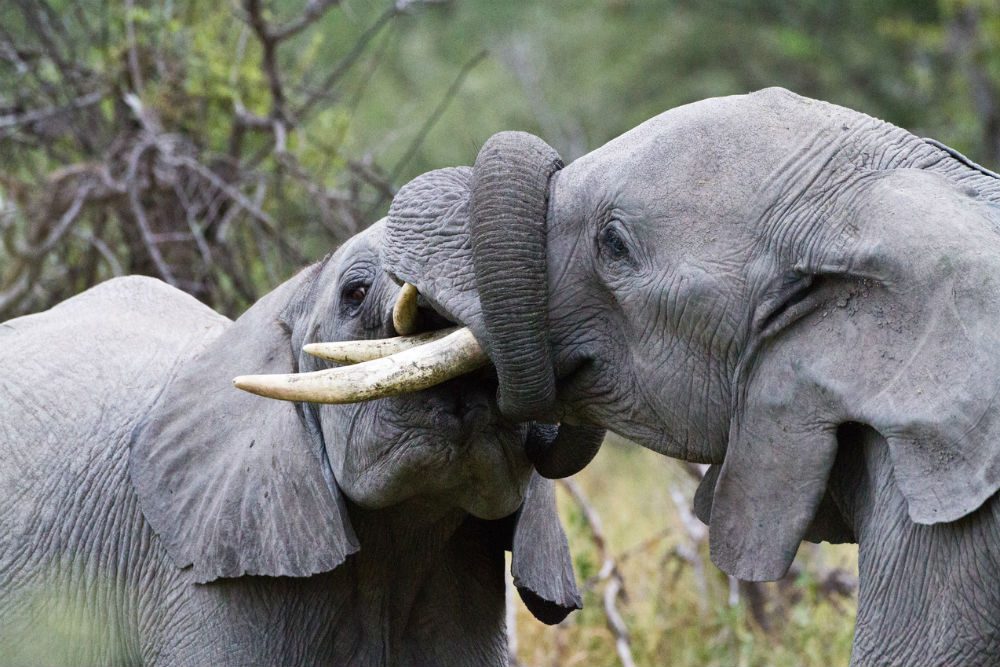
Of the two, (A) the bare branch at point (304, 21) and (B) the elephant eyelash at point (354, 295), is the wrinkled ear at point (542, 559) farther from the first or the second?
(A) the bare branch at point (304, 21)

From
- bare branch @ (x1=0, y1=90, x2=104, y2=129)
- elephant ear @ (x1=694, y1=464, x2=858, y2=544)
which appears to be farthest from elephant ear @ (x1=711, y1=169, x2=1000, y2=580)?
bare branch @ (x1=0, y1=90, x2=104, y2=129)

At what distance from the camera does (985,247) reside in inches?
90.7

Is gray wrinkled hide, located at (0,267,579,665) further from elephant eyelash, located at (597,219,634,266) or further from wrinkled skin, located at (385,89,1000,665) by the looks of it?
elephant eyelash, located at (597,219,634,266)

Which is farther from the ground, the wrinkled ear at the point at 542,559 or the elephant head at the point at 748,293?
the elephant head at the point at 748,293

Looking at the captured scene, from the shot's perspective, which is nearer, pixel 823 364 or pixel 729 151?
pixel 823 364

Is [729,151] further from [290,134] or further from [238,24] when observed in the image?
[238,24]

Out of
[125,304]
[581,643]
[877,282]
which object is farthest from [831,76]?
[877,282]

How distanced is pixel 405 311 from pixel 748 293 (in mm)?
691

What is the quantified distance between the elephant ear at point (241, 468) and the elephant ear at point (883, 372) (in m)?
0.93

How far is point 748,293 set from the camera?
8.29ft

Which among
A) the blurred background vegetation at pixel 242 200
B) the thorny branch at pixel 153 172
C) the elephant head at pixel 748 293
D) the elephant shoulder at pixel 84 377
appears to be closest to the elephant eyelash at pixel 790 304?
the elephant head at pixel 748 293

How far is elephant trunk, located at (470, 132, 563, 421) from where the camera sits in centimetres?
269

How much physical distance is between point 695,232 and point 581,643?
9.69ft

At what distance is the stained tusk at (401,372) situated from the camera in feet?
9.11
